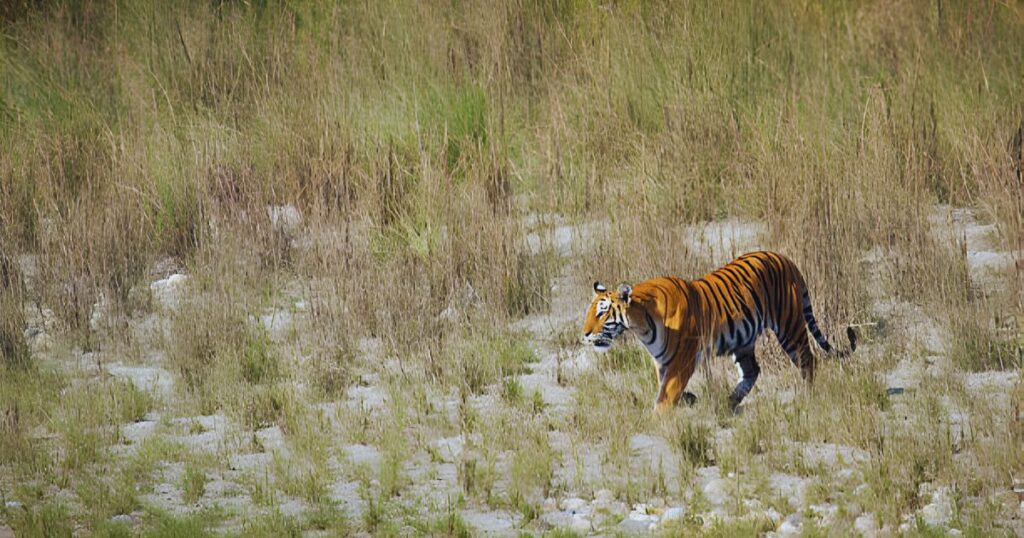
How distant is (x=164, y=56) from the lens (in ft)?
34.2

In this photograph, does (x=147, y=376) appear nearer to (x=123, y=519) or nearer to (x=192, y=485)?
(x=192, y=485)

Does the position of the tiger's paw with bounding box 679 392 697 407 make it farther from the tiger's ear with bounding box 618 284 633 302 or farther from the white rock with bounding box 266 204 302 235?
the white rock with bounding box 266 204 302 235

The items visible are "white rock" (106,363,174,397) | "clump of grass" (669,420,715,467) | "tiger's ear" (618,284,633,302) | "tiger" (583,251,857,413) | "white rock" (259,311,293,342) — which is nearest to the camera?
"clump of grass" (669,420,715,467)

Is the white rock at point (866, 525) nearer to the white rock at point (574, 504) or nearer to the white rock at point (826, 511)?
the white rock at point (826, 511)

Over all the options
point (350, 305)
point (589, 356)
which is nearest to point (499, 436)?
point (589, 356)

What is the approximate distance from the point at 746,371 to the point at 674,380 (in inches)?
18.7

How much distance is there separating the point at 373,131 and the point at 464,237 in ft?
5.63

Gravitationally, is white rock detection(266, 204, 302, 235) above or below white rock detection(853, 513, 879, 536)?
above

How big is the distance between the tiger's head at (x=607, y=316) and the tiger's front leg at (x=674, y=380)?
0.86ft

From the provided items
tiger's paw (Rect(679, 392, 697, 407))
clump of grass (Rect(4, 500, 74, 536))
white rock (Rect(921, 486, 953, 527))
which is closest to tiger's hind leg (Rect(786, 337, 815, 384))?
tiger's paw (Rect(679, 392, 697, 407))

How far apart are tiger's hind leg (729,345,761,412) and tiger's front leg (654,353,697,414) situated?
0.36 metres

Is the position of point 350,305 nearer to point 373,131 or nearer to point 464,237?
point 464,237

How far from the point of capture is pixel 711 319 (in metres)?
A: 5.85

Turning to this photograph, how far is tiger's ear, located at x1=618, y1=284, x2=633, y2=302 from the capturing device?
223 inches
